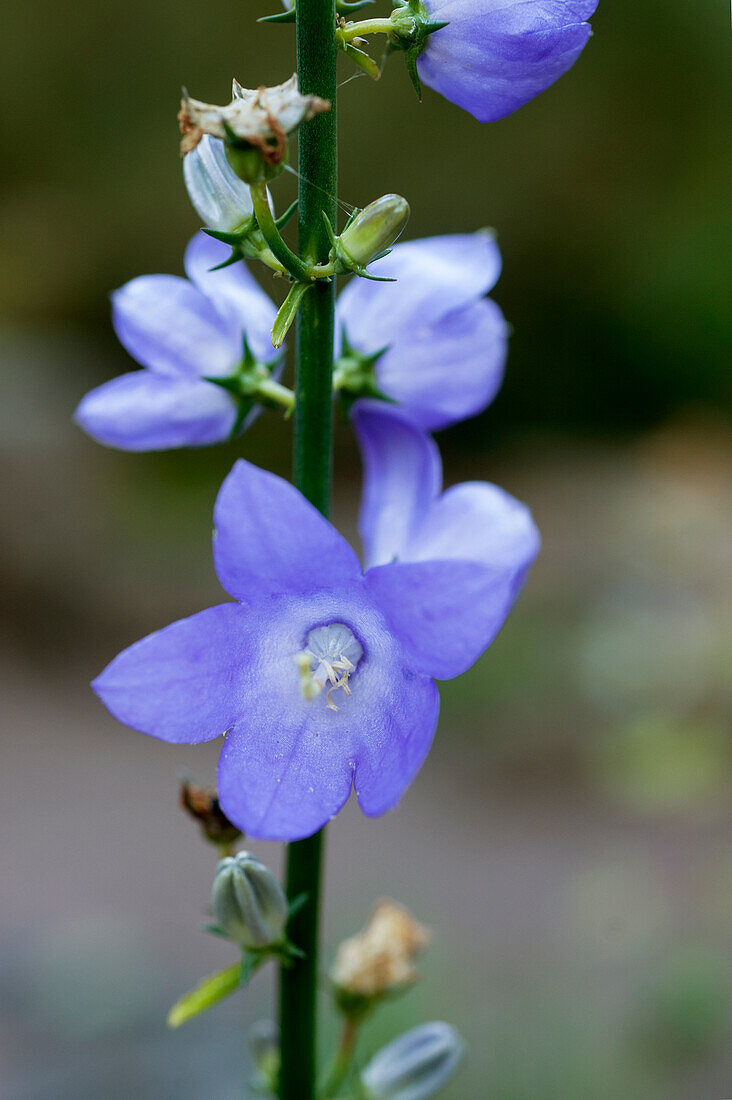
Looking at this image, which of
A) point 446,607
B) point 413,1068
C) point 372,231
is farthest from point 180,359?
point 413,1068

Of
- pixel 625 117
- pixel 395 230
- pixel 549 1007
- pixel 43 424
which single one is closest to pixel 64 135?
pixel 43 424

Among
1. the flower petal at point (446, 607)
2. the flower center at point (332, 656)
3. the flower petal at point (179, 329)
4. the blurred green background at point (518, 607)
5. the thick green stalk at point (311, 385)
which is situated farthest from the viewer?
the blurred green background at point (518, 607)

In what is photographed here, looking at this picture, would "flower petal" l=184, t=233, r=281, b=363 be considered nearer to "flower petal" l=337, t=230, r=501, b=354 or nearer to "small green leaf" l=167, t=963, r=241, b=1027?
"flower petal" l=337, t=230, r=501, b=354

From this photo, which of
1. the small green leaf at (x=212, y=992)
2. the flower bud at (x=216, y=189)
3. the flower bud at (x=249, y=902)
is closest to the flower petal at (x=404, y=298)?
the flower bud at (x=216, y=189)

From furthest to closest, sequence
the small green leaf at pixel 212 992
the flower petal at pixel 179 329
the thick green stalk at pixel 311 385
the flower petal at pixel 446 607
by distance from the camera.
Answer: the flower petal at pixel 179 329 < the small green leaf at pixel 212 992 < the thick green stalk at pixel 311 385 < the flower petal at pixel 446 607

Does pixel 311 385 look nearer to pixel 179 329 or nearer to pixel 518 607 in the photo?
pixel 179 329

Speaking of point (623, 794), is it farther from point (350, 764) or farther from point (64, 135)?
point (64, 135)

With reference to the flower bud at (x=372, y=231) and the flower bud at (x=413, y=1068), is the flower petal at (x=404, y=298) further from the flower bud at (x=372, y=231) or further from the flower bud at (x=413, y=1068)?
the flower bud at (x=413, y=1068)
